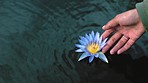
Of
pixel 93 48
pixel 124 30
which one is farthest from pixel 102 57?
pixel 124 30

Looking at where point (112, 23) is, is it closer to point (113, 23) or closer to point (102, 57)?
point (113, 23)

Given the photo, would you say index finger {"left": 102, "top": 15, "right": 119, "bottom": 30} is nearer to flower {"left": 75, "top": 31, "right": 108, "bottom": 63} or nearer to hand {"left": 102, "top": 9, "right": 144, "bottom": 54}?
hand {"left": 102, "top": 9, "right": 144, "bottom": 54}

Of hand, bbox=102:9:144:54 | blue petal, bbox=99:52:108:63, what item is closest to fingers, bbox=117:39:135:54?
hand, bbox=102:9:144:54

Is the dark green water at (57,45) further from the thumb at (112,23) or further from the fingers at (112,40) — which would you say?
the thumb at (112,23)

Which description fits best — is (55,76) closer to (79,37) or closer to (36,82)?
(36,82)

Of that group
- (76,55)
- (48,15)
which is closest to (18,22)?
(48,15)

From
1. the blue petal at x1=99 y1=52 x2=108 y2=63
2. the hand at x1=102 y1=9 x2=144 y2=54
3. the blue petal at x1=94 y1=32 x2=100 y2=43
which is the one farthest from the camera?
the blue petal at x1=94 y1=32 x2=100 y2=43

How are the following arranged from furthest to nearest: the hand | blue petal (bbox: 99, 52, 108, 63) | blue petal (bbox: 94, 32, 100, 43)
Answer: blue petal (bbox: 94, 32, 100, 43) < blue petal (bbox: 99, 52, 108, 63) < the hand
